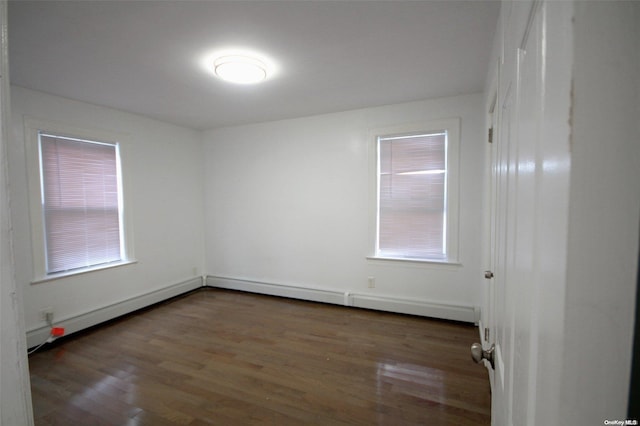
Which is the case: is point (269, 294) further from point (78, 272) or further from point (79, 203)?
point (79, 203)

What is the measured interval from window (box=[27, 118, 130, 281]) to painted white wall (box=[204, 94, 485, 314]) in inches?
52.9

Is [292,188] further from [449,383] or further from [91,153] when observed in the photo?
[449,383]

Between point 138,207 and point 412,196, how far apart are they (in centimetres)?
353

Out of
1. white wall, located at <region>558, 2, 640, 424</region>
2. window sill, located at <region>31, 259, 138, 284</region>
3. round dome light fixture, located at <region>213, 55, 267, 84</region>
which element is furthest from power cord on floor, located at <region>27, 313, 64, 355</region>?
white wall, located at <region>558, 2, 640, 424</region>

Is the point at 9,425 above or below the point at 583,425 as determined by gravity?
below

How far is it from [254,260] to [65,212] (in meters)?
2.27

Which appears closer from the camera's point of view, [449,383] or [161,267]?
[449,383]

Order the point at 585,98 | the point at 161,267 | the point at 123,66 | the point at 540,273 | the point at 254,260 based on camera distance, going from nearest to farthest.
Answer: the point at 585,98 < the point at 540,273 < the point at 123,66 < the point at 161,267 < the point at 254,260

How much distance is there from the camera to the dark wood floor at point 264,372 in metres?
1.79

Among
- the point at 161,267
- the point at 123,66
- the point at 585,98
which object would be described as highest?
the point at 123,66

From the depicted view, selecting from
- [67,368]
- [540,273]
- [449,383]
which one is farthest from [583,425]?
[67,368]

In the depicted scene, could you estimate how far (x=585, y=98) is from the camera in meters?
0.28

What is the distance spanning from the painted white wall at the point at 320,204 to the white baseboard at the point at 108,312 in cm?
Result: 64

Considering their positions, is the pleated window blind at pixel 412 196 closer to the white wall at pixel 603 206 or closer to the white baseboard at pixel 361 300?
the white baseboard at pixel 361 300
